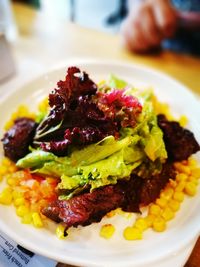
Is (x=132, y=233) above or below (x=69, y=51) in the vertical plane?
below

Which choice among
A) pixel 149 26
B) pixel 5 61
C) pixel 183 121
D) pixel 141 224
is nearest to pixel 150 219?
pixel 141 224

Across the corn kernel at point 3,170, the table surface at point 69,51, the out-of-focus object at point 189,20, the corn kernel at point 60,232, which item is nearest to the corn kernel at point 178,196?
Answer: the corn kernel at point 60,232

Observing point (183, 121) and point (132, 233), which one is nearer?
point (132, 233)

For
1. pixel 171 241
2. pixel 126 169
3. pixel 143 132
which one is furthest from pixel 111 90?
pixel 171 241

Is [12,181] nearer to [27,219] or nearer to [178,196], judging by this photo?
[27,219]

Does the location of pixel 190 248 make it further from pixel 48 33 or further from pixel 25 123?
pixel 48 33

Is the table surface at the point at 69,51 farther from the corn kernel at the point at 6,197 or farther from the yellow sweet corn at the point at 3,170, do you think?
the corn kernel at the point at 6,197
